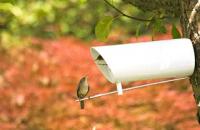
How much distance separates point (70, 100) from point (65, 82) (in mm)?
447

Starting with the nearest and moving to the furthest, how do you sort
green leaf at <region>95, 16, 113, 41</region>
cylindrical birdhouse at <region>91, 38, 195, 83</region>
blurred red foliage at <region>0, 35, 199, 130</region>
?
cylindrical birdhouse at <region>91, 38, 195, 83</region> → green leaf at <region>95, 16, 113, 41</region> → blurred red foliage at <region>0, 35, 199, 130</region>

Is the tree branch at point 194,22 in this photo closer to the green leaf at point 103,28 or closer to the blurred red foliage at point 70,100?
the green leaf at point 103,28

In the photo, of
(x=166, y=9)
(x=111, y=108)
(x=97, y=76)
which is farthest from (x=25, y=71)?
(x=166, y=9)

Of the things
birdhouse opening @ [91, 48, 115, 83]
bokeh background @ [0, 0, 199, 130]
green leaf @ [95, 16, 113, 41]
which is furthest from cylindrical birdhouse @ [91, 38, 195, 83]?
bokeh background @ [0, 0, 199, 130]

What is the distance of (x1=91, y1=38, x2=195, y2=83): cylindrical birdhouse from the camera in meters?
0.99

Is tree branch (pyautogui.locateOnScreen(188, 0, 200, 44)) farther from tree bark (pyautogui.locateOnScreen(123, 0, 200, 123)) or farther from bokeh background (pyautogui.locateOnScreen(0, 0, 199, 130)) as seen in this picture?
bokeh background (pyautogui.locateOnScreen(0, 0, 199, 130))

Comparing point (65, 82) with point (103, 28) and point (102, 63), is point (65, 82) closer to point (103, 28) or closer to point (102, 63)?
point (103, 28)

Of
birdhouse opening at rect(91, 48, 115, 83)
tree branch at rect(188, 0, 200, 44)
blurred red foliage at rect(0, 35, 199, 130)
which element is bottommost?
blurred red foliage at rect(0, 35, 199, 130)

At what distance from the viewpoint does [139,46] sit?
1.00m

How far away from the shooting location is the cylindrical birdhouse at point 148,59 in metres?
0.99

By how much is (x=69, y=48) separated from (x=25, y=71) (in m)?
0.59

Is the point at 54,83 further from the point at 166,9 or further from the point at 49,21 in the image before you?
the point at 166,9

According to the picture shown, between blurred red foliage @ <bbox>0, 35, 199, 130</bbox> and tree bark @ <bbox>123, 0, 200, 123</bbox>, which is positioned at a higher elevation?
tree bark @ <bbox>123, 0, 200, 123</bbox>

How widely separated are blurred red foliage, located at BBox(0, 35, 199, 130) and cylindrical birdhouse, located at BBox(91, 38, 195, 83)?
257 cm
